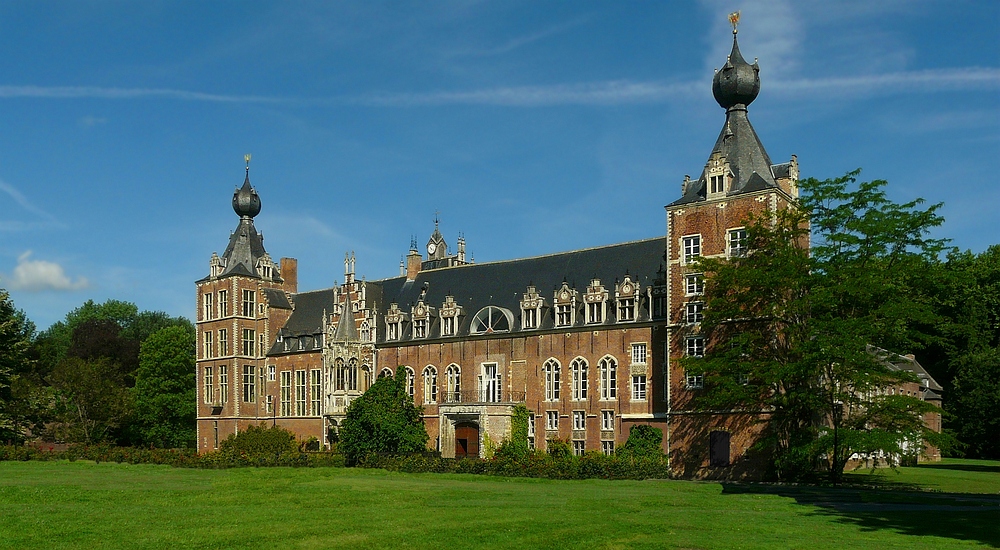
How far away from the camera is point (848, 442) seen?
34.9 meters

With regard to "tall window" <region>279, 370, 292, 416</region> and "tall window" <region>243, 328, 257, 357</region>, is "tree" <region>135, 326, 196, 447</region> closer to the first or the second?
"tall window" <region>243, 328, 257, 357</region>

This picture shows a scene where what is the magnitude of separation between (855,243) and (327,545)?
2679 centimetres

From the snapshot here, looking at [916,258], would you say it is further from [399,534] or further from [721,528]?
[399,534]

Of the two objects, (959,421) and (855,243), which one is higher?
(855,243)

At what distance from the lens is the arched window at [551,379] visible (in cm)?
4888

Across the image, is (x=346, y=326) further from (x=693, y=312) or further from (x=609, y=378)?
(x=693, y=312)

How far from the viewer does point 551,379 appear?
49156 millimetres

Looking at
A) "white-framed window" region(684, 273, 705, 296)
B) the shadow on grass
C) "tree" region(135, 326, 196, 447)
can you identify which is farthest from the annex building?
the shadow on grass

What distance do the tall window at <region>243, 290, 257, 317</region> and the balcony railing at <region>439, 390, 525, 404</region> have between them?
1881cm

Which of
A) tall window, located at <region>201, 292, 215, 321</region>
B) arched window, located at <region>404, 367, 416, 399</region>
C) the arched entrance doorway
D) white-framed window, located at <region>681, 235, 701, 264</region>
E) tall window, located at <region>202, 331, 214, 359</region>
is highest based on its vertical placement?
white-framed window, located at <region>681, 235, 701, 264</region>

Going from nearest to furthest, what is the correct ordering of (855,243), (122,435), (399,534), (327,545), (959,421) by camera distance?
(327,545)
(399,534)
(855,243)
(959,421)
(122,435)

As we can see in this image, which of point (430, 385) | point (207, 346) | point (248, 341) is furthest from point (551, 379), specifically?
point (207, 346)

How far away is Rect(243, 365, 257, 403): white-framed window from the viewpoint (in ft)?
212

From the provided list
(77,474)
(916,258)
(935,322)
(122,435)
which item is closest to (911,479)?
(935,322)
